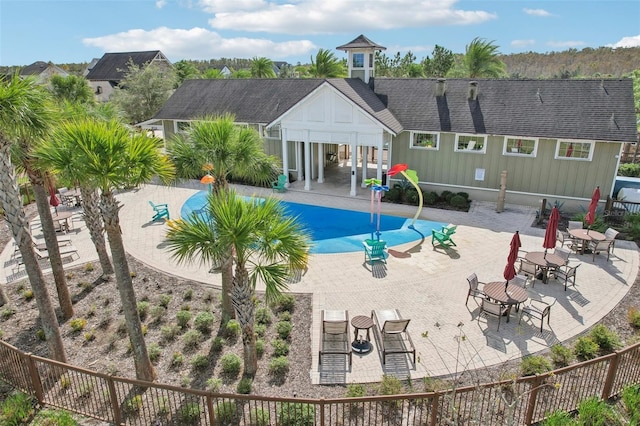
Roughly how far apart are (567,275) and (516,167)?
9980 mm

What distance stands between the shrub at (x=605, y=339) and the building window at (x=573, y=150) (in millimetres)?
12820

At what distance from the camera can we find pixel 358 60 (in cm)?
2731

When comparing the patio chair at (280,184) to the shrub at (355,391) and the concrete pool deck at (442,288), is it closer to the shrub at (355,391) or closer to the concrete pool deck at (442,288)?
the concrete pool deck at (442,288)

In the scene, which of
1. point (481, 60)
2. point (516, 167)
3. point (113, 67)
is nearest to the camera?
point (516, 167)

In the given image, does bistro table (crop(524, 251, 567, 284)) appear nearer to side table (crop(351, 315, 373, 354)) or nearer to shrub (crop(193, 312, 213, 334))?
side table (crop(351, 315, 373, 354))

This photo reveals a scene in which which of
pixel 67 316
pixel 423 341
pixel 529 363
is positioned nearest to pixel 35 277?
pixel 67 316

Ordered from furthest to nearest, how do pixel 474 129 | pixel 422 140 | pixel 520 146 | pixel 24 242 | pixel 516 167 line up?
pixel 422 140
pixel 474 129
pixel 516 167
pixel 520 146
pixel 24 242

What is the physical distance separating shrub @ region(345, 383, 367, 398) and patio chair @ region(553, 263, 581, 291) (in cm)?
854

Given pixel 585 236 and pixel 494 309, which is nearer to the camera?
pixel 494 309

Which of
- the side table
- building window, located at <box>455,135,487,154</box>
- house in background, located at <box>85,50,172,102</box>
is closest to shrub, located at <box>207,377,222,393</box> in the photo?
the side table

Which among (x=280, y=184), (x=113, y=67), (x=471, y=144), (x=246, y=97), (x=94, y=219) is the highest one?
(x=113, y=67)

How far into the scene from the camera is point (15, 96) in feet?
26.9

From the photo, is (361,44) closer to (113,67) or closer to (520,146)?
(520,146)

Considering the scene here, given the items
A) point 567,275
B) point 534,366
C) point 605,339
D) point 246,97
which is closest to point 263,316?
point 534,366
